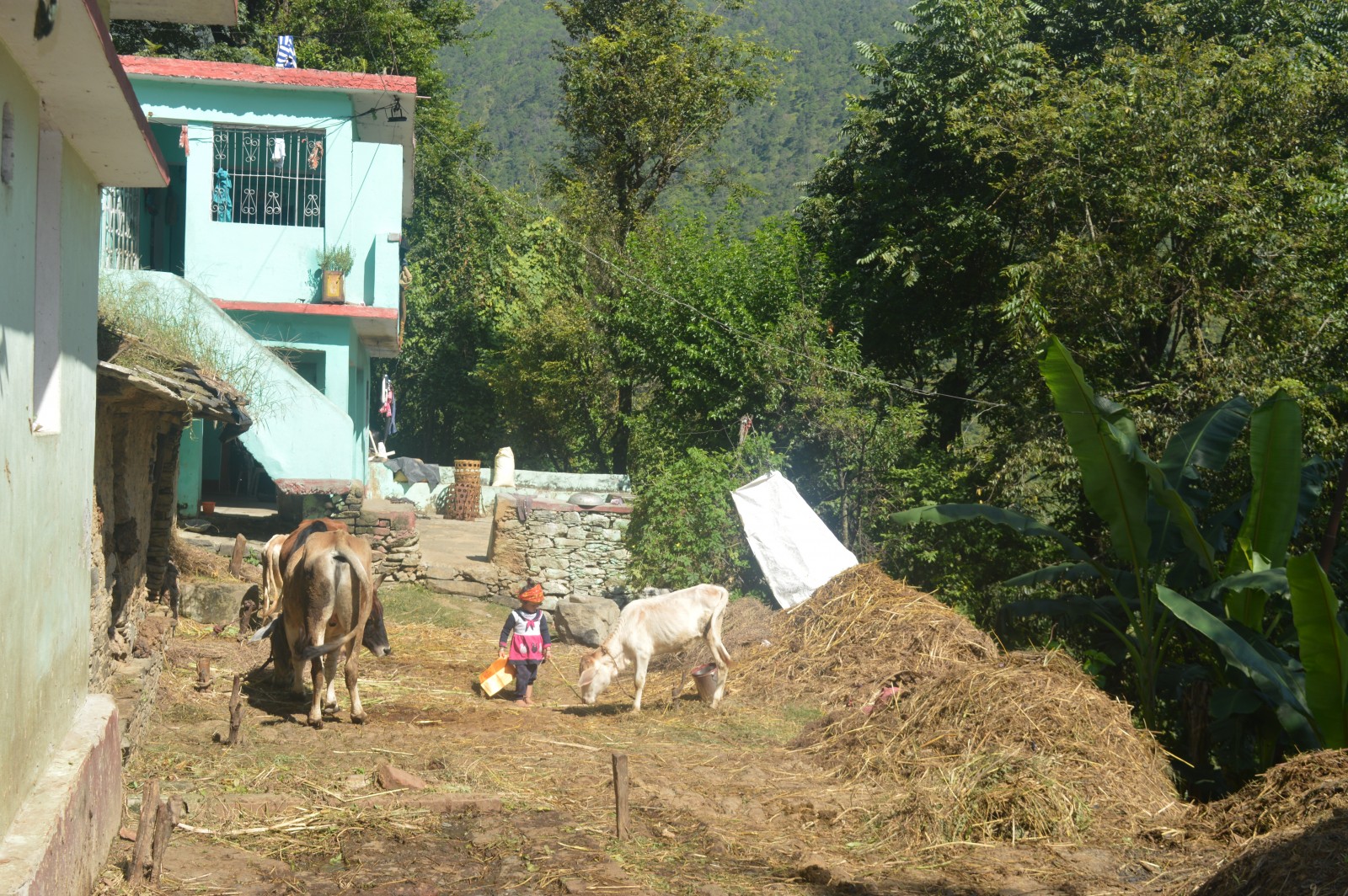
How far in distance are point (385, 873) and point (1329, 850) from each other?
15.8ft

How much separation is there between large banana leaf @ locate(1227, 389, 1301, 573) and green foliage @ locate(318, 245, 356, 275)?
12.5 meters

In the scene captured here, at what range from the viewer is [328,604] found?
9.07 meters

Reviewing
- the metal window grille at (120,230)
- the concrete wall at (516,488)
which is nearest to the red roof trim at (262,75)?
the metal window grille at (120,230)

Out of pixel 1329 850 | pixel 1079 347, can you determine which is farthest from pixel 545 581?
pixel 1329 850

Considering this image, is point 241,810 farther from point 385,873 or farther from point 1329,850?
point 1329,850

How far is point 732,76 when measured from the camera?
95.6ft

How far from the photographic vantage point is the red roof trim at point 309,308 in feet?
54.6

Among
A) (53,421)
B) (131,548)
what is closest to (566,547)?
(131,548)

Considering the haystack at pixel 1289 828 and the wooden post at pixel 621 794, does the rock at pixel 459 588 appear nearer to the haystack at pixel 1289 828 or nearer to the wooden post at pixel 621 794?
the wooden post at pixel 621 794

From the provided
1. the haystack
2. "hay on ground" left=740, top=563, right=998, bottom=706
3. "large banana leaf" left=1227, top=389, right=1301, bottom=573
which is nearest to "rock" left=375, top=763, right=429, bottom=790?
the haystack

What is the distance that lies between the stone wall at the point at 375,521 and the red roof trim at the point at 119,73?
10822mm

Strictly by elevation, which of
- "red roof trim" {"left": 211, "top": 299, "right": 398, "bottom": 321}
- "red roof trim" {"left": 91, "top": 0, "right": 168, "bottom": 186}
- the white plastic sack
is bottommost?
the white plastic sack

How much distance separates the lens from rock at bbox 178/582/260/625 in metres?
12.9

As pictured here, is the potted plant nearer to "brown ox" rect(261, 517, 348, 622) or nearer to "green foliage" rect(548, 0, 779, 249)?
"brown ox" rect(261, 517, 348, 622)
